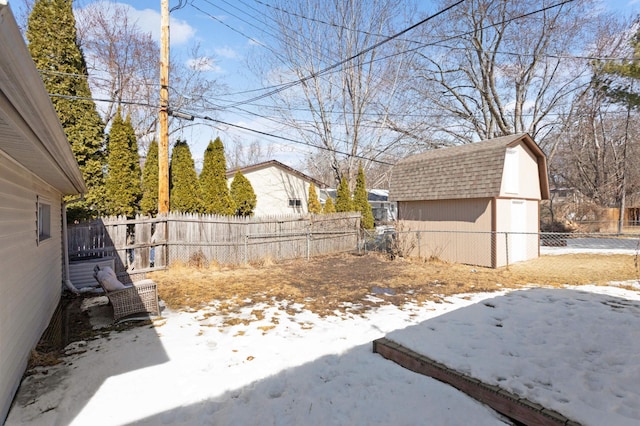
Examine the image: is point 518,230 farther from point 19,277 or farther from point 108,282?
point 19,277

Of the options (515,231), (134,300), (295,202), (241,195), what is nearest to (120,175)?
(241,195)

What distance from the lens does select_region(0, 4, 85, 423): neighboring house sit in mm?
1433

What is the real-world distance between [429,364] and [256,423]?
176cm

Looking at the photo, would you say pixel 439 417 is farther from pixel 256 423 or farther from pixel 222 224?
pixel 222 224

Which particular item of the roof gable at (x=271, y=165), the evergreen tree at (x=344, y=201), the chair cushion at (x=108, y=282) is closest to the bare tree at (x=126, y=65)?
the roof gable at (x=271, y=165)

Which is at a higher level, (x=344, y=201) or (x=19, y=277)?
(x=344, y=201)

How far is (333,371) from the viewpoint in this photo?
333 centimetres

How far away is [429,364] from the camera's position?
3.22 m

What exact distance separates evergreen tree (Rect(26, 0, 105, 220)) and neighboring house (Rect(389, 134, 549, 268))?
10.1 metres

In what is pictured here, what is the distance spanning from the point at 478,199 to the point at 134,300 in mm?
9568

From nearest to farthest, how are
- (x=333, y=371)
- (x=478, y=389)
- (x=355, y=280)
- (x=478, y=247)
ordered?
(x=478, y=389) < (x=333, y=371) < (x=355, y=280) < (x=478, y=247)

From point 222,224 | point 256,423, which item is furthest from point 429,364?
point 222,224

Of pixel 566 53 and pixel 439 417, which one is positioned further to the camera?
pixel 566 53

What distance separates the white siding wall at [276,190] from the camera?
18469mm
